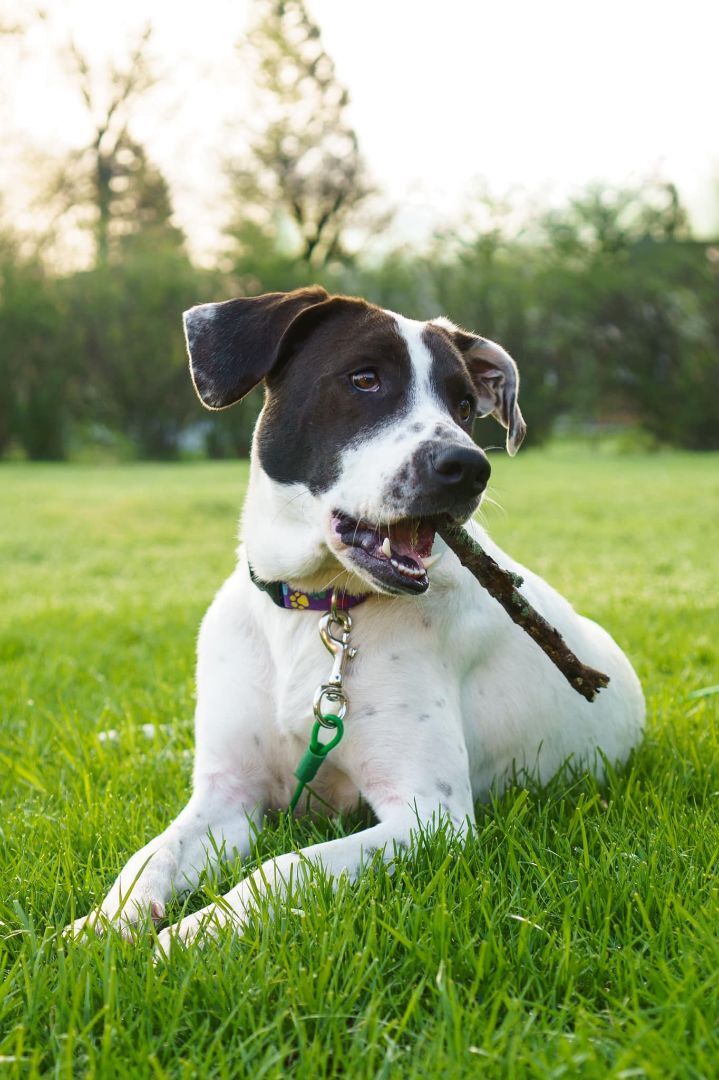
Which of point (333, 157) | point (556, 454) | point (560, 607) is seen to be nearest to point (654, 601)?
point (560, 607)

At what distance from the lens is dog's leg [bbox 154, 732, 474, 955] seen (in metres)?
2.11

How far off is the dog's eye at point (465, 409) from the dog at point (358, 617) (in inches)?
0.4

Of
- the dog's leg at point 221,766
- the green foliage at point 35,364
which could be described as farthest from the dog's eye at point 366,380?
the green foliage at point 35,364

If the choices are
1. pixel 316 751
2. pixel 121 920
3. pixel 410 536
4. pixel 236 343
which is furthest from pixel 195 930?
pixel 236 343

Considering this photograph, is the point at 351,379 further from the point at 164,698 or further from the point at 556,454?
the point at 556,454

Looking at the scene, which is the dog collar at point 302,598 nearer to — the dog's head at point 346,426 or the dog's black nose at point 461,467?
the dog's head at point 346,426

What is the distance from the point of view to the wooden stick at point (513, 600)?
104 inches

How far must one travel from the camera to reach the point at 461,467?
2.48 meters

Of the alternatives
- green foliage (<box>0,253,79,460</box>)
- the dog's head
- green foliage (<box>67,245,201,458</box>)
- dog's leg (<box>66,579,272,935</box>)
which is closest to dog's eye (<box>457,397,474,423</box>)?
the dog's head

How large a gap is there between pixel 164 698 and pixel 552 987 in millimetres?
2728

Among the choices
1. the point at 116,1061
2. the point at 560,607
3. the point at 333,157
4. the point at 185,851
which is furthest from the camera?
the point at 333,157

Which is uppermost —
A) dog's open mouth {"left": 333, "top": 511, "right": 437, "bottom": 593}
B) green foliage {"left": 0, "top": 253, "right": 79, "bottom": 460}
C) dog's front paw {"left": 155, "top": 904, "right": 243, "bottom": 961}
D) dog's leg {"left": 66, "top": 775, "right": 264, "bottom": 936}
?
dog's open mouth {"left": 333, "top": 511, "right": 437, "bottom": 593}

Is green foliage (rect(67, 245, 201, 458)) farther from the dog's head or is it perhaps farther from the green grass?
the dog's head

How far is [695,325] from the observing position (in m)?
24.4
